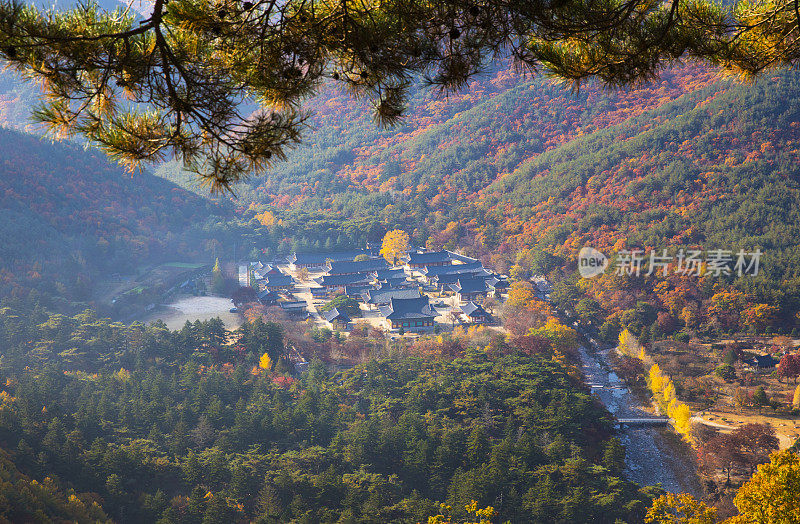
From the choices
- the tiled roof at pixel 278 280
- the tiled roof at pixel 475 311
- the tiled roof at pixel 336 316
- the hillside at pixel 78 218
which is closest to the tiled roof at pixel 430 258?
the tiled roof at pixel 278 280

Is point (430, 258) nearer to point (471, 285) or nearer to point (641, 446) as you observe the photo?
point (471, 285)

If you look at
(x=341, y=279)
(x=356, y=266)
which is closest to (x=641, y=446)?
(x=341, y=279)

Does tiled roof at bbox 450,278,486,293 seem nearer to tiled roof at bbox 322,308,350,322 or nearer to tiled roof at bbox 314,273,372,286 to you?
tiled roof at bbox 314,273,372,286

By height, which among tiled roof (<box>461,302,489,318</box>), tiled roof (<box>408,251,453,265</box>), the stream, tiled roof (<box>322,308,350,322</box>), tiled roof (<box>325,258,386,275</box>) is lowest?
the stream

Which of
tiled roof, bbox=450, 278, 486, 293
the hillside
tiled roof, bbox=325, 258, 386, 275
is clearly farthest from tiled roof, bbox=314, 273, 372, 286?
the hillside

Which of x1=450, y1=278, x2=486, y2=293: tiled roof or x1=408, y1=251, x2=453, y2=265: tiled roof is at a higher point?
x1=408, y1=251, x2=453, y2=265: tiled roof

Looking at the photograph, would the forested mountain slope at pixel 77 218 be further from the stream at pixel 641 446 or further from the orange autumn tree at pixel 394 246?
the stream at pixel 641 446

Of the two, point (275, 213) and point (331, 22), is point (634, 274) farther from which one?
point (275, 213)
